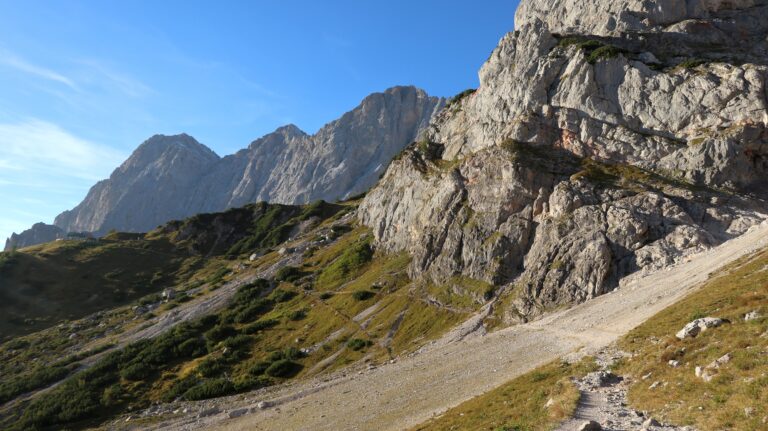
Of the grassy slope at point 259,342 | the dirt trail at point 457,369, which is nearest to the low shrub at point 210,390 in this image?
the grassy slope at point 259,342

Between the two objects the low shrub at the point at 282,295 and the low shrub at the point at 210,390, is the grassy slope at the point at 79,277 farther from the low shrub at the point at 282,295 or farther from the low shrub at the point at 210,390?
Answer: the low shrub at the point at 210,390

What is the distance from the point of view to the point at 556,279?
62.8m

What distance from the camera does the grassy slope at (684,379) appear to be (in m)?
16.6

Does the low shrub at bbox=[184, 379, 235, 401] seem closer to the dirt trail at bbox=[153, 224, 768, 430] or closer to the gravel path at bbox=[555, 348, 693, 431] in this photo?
the dirt trail at bbox=[153, 224, 768, 430]

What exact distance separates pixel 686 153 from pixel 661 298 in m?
40.1

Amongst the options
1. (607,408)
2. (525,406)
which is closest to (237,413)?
(525,406)

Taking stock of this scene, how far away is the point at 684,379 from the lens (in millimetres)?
20500

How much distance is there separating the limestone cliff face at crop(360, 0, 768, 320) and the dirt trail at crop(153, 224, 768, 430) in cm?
647

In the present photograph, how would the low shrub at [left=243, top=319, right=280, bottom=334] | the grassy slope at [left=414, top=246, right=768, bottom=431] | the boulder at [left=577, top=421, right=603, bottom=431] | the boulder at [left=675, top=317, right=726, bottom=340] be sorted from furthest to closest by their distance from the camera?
the low shrub at [left=243, top=319, right=280, bottom=334] → the boulder at [left=675, top=317, right=726, bottom=340] → the boulder at [left=577, top=421, right=603, bottom=431] → the grassy slope at [left=414, top=246, right=768, bottom=431]

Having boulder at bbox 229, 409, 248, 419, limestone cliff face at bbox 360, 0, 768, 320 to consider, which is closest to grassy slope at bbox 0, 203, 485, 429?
limestone cliff face at bbox 360, 0, 768, 320

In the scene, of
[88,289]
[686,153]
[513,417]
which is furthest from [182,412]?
[88,289]

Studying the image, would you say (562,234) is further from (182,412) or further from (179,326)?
(179,326)

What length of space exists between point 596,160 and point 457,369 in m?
53.4

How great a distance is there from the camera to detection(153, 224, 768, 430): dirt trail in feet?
135
